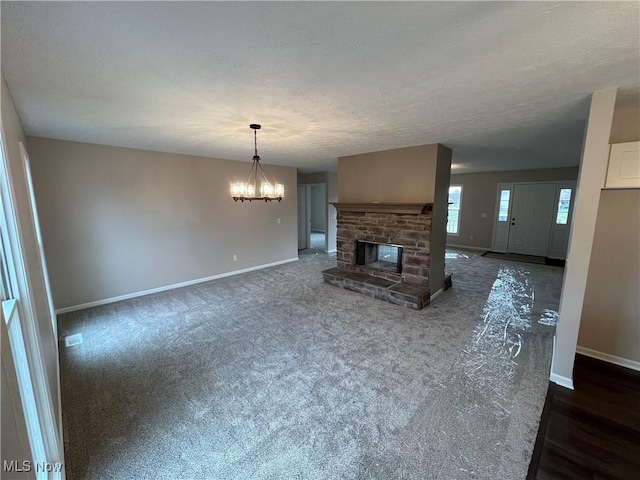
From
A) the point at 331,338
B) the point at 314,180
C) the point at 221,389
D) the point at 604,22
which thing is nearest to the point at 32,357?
the point at 221,389

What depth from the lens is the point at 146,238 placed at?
4.42m

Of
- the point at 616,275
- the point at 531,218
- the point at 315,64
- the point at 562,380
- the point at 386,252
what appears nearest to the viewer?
the point at 315,64

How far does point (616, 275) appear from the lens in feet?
8.63

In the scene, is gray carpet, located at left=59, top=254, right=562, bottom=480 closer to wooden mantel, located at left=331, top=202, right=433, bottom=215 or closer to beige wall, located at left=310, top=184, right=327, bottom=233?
wooden mantel, located at left=331, top=202, right=433, bottom=215

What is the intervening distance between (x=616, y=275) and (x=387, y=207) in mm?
2614

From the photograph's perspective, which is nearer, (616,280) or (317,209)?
(616,280)

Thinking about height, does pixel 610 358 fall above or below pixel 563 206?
below

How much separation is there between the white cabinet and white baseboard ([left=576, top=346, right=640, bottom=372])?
5.67ft

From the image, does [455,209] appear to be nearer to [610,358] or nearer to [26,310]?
[610,358]

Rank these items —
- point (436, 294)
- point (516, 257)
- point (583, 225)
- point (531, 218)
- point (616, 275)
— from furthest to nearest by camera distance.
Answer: point (531, 218), point (516, 257), point (436, 294), point (616, 275), point (583, 225)

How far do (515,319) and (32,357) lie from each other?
15.3 ft

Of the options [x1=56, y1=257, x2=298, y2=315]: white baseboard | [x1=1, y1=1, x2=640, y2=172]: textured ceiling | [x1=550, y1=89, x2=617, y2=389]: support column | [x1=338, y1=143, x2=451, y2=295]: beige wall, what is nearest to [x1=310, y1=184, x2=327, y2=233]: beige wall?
[x1=56, y1=257, x2=298, y2=315]: white baseboard

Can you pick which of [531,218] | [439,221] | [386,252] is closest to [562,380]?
[439,221]

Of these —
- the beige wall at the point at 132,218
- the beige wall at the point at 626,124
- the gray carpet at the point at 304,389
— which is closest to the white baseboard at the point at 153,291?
the beige wall at the point at 132,218
